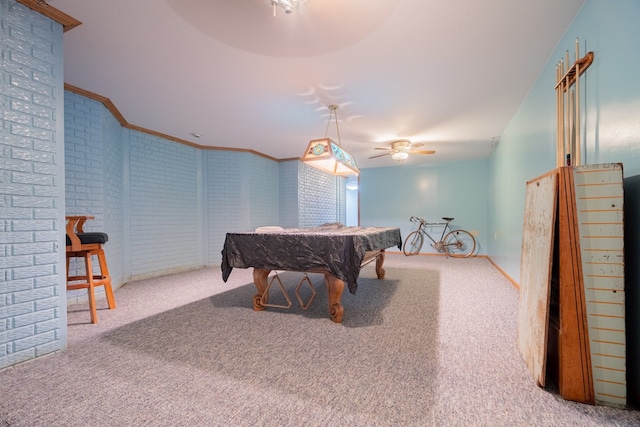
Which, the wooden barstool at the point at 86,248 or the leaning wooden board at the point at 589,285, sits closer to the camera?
the leaning wooden board at the point at 589,285

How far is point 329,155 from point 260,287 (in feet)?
5.39

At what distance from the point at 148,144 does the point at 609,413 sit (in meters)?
5.63

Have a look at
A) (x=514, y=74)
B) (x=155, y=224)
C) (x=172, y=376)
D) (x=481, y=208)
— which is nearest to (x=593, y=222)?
(x=514, y=74)

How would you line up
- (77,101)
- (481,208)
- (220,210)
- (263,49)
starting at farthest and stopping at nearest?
(481,208) → (220,210) → (77,101) → (263,49)

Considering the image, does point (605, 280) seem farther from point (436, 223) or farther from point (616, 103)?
point (436, 223)

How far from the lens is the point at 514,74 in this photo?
2600mm

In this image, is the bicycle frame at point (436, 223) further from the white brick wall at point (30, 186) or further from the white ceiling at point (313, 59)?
the white brick wall at point (30, 186)

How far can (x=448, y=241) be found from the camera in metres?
6.80

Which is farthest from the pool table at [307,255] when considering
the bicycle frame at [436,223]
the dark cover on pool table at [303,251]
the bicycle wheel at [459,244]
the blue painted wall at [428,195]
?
the blue painted wall at [428,195]

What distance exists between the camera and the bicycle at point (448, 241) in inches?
260

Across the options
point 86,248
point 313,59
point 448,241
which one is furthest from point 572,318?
point 448,241

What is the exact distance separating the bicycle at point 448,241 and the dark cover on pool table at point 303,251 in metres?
4.62

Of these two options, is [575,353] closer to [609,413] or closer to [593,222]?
[609,413]

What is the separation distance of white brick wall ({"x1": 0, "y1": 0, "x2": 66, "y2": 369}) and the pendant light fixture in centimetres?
219
